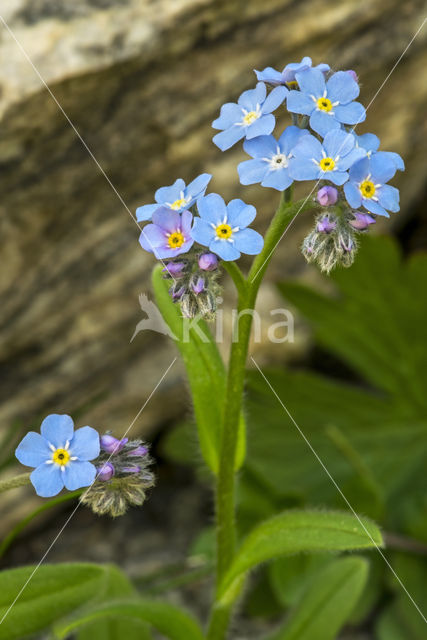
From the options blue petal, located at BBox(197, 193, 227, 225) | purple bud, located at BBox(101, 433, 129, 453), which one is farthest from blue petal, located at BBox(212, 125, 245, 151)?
purple bud, located at BBox(101, 433, 129, 453)

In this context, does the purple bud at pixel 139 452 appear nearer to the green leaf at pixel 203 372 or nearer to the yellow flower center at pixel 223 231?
the green leaf at pixel 203 372

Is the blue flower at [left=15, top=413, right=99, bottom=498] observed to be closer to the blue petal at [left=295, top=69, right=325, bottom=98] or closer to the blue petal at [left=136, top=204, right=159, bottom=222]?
the blue petal at [left=136, top=204, right=159, bottom=222]

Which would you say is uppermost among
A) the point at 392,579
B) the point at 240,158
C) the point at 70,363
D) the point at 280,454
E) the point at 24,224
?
the point at 24,224

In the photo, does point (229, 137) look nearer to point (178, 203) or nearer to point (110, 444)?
point (178, 203)

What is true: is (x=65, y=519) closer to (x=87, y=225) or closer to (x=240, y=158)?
(x=87, y=225)

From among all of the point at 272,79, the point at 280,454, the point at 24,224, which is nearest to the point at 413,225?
the point at 280,454

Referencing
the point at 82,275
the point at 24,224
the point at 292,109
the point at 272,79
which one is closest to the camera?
the point at 292,109

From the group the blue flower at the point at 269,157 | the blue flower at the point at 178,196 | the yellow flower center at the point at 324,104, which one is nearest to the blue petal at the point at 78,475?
the blue flower at the point at 178,196
